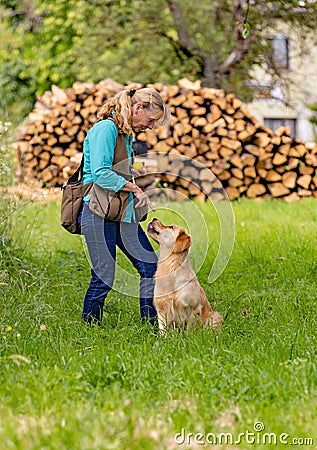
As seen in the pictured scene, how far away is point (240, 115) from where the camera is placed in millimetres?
11352

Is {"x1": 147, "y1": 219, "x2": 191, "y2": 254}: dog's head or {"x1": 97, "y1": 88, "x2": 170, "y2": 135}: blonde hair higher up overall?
{"x1": 97, "y1": 88, "x2": 170, "y2": 135}: blonde hair

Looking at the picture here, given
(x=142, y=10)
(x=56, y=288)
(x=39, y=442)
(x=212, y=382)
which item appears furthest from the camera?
(x=142, y=10)

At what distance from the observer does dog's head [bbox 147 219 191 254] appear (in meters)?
4.67

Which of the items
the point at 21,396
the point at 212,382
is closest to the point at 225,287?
the point at 212,382

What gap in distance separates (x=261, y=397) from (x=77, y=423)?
0.94 metres

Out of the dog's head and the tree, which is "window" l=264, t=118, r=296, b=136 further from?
the dog's head

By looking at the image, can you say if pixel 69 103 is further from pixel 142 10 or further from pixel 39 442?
pixel 39 442

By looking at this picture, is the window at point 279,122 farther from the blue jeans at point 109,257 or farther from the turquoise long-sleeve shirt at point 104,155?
the turquoise long-sleeve shirt at point 104,155

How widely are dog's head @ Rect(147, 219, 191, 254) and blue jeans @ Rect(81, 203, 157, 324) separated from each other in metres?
0.19

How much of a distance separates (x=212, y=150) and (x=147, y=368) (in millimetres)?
7583

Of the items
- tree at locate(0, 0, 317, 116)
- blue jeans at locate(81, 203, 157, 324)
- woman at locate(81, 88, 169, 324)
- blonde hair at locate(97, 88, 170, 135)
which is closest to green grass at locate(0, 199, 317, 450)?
blue jeans at locate(81, 203, 157, 324)

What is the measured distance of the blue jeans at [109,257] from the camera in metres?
4.77

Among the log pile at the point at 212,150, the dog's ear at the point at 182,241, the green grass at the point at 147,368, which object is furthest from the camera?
the log pile at the point at 212,150

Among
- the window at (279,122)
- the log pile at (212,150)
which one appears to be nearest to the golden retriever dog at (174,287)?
the log pile at (212,150)
